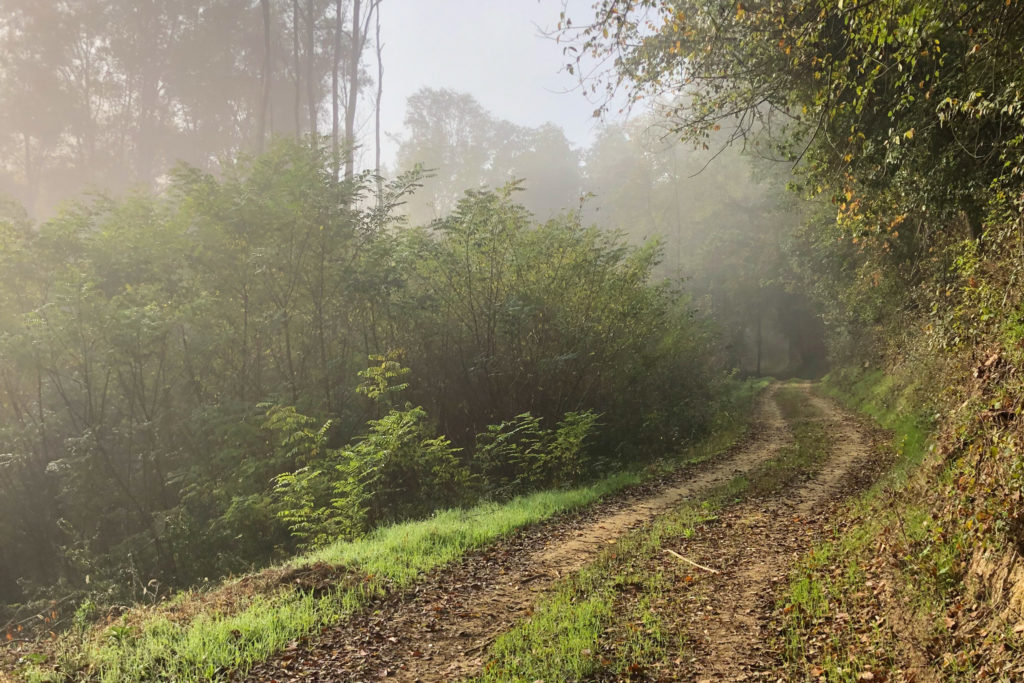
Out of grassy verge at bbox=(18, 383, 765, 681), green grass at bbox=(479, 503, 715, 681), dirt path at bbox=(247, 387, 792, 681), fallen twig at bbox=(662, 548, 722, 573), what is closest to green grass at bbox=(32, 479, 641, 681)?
grassy verge at bbox=(18, 383, 765, 681)

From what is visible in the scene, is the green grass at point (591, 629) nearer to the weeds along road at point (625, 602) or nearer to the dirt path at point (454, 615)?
the weeds along road at point (625, 602)

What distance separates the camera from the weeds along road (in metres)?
4.70

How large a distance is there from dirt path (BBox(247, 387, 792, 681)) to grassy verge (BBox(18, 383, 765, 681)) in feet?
0.96

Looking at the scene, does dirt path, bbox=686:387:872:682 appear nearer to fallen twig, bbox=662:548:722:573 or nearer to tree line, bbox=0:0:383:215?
fallen twig, bbox=662:548:722:573

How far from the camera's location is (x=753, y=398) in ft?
88.1

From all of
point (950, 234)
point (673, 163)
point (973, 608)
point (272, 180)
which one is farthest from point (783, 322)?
point (973, 608)

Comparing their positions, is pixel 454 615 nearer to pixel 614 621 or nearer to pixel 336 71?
pixel 614 621

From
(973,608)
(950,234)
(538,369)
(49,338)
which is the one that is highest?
(950,234)

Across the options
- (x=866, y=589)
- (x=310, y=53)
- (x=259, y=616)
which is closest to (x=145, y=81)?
(x=310, y=53)

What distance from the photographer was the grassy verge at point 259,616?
4840 millimetres

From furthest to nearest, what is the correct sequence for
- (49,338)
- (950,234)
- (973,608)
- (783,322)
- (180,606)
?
(783,322), (49,338), (950,234), (180,606), (973,608)

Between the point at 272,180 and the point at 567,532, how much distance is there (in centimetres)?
1299

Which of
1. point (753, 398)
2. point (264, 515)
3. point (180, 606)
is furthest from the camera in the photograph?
point (753, 398)

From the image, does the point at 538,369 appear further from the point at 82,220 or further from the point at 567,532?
the point at 82,220
